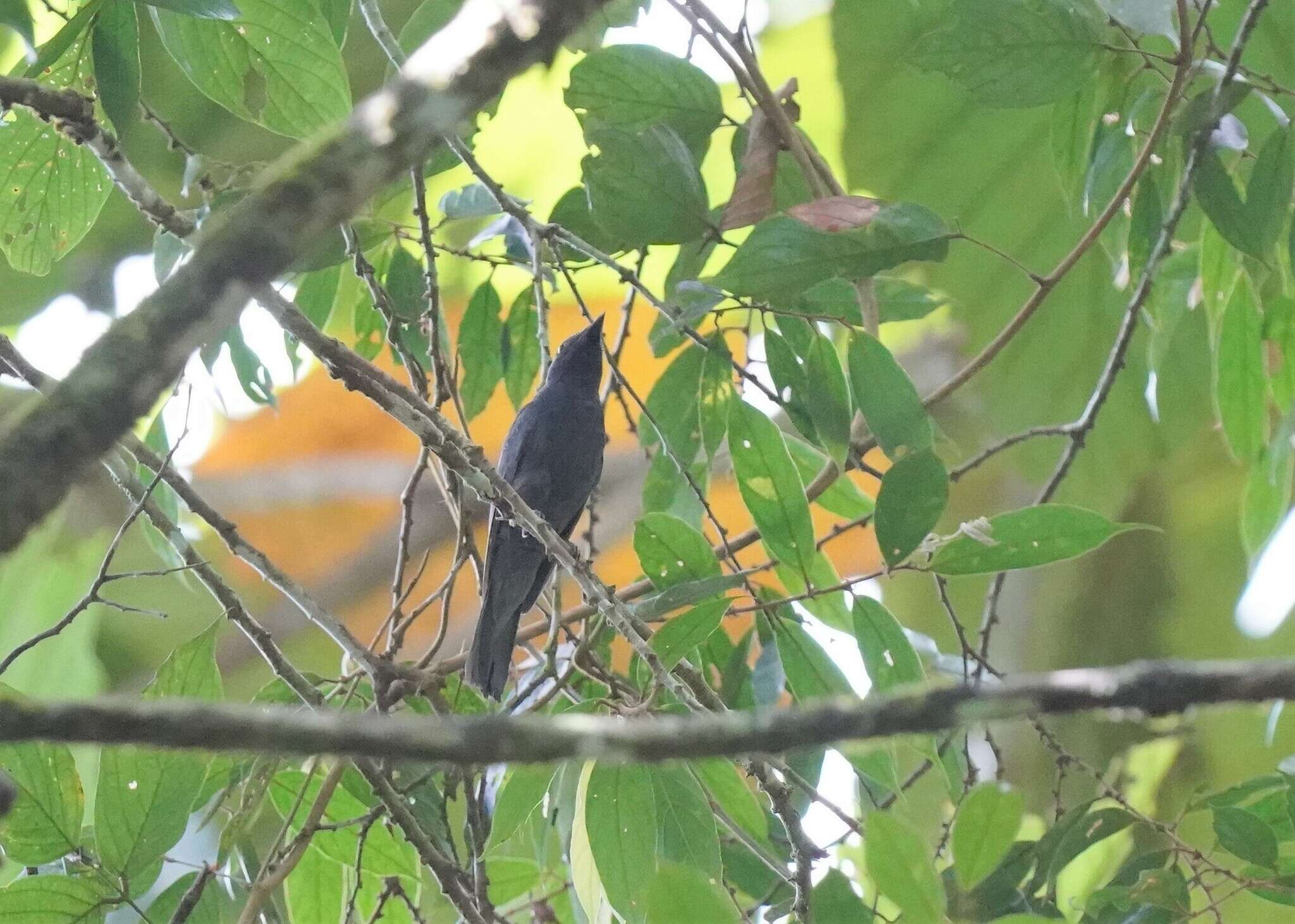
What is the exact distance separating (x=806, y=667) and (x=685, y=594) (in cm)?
26

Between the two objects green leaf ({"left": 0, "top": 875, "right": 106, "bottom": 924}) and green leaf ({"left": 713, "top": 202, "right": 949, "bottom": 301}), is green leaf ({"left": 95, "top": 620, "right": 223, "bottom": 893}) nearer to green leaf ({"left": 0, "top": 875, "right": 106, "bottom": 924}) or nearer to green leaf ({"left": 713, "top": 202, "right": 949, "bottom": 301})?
green leaf ({"left": 0, "top": 875, "right": 106, "bottom": 924})

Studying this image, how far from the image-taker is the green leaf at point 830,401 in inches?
78.0

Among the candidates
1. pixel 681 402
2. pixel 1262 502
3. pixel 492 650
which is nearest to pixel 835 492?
pixel 681 402

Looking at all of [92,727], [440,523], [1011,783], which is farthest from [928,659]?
[440,523]

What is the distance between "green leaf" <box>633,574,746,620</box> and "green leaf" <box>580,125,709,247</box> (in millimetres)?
625

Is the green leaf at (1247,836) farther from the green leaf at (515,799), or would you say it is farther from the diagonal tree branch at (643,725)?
the diagonal tree branch at (643,725)

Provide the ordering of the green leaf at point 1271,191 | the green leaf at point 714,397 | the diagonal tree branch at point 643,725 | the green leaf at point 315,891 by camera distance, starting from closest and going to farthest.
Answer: the diagonal tree branch at point 643,725, the green leaf at point 1271,191, the green leaf at point 714,397, the green leaf at point 315,891

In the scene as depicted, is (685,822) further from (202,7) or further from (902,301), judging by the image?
(202,7)

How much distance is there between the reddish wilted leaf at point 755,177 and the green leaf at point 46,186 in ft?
3.63

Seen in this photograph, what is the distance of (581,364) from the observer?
4297 millimetres

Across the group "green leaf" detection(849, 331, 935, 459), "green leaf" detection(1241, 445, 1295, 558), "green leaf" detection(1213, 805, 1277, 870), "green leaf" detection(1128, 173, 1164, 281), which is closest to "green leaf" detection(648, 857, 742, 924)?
"green leaf" detection(1213, 805, 1277, 870)

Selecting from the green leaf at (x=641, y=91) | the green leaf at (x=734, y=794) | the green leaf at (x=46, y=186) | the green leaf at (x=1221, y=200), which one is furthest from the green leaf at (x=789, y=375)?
the green leaf at (x=46, y=186)

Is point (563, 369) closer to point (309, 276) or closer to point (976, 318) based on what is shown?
point (976, 318)

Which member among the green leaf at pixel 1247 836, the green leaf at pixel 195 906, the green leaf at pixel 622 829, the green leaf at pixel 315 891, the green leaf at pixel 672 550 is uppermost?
the green leaf at pixel 672 550
